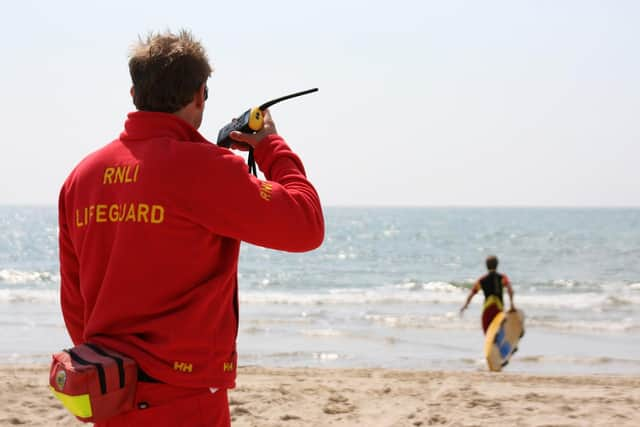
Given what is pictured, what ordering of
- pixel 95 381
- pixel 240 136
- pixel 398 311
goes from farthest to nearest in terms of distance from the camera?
pixel 398 311
pixel 240 136
pixel 95 381

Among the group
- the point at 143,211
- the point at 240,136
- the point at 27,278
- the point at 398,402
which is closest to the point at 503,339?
the point at 398,402

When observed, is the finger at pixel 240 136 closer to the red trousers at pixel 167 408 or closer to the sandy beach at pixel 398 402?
the red trousers at pixel 167 408

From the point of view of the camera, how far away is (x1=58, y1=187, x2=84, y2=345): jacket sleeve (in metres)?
2.09

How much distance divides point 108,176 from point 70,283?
0.34 metres

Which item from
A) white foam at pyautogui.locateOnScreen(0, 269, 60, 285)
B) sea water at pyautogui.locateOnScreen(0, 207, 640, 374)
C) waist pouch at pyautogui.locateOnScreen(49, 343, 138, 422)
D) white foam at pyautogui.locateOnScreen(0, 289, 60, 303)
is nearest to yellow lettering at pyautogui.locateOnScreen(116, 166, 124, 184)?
waist pouch at pyautogui.locateOnScreen(49, 343, 138, 422)

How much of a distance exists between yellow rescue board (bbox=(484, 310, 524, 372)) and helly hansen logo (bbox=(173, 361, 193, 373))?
903 centimetres

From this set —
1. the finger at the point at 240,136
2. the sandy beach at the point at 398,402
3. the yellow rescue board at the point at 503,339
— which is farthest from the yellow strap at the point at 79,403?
the yellow rescue board at the point at 503,339

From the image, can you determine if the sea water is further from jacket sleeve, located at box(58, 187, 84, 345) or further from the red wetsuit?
the red wetsuit

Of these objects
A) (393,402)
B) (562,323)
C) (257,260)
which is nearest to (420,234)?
(257,260)

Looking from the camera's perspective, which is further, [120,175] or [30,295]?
[30,295]

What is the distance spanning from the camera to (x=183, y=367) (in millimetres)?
1870

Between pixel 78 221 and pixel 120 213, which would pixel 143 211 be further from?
pixel 78 221

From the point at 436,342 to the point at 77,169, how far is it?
12.4 metres

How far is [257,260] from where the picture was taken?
36312mm
